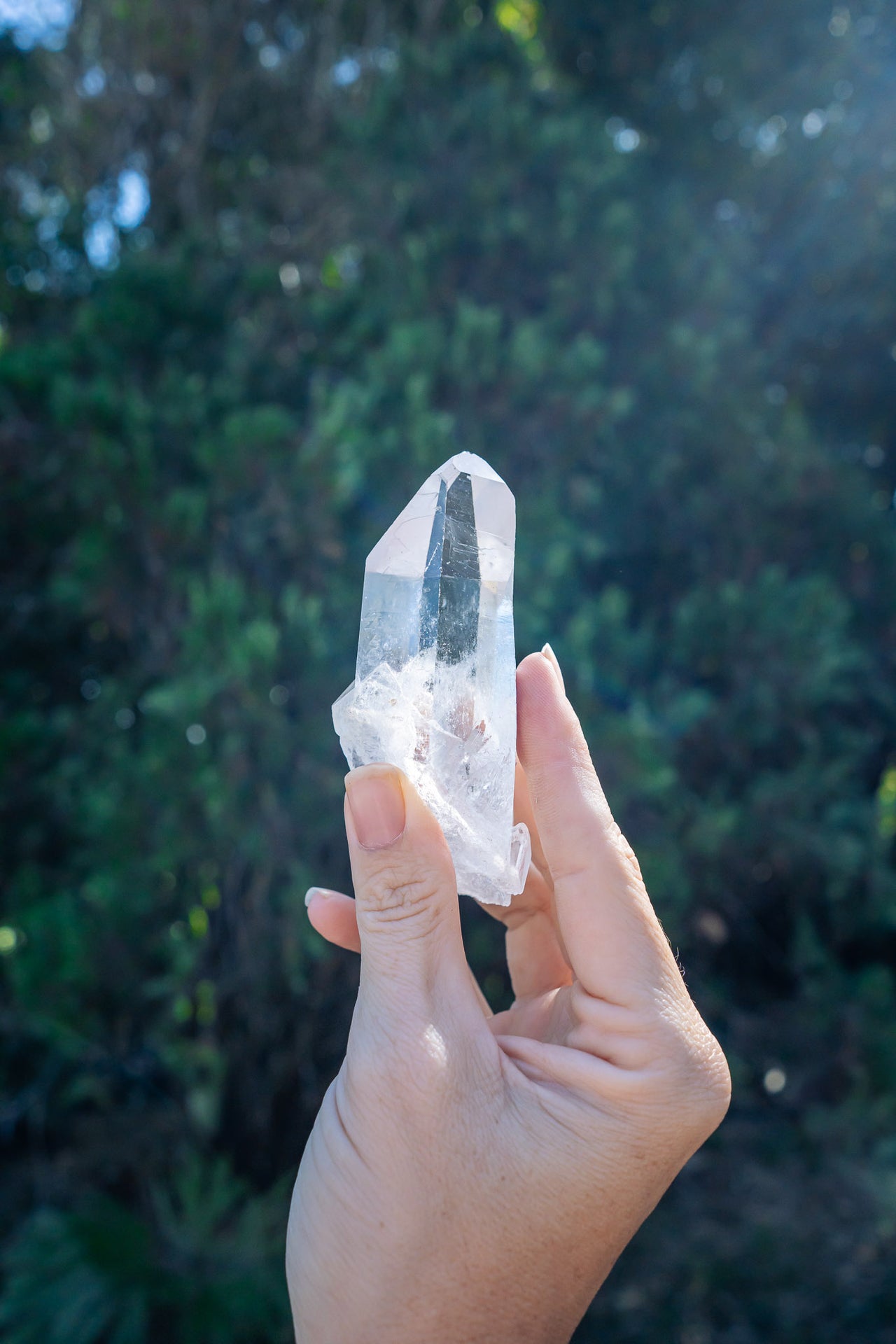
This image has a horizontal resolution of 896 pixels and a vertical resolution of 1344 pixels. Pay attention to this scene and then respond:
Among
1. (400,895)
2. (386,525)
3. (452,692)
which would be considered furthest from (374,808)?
(386,525)

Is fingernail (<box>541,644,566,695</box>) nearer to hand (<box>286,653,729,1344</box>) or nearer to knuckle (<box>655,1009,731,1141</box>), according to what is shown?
hand (<box>286,653,729,1344</box>)

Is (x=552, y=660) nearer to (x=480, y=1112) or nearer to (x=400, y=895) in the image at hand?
(x=400, y=895)

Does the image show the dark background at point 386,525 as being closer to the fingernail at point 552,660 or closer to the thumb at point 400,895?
the fingernail at point 552,660

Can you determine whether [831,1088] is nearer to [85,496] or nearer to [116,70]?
[85,496]

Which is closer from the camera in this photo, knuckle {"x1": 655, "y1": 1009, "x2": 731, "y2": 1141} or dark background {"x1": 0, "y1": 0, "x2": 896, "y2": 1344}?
knuckle {"x1": 655, "y1": 1009, "x2": 731, "y2": 1141}

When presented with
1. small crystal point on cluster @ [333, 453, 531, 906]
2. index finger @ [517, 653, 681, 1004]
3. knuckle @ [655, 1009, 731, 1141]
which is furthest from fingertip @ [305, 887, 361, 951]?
knuckle @ [655, 1009, 731, 1141]

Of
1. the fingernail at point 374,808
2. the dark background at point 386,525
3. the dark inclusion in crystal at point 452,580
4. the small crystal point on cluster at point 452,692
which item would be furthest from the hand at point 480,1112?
the dark background at point 386,525
